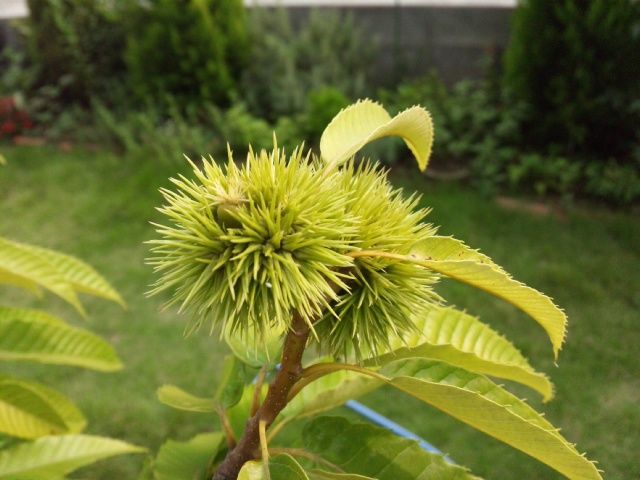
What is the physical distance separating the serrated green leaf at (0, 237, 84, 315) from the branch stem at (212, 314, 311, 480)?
1.80 ft

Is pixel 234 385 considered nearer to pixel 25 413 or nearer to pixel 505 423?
pixel 505 423

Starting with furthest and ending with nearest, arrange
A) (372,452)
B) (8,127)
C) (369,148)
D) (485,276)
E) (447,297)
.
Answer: (8,127) → (369,148) → (447,297) → (372,452) → (485,276)

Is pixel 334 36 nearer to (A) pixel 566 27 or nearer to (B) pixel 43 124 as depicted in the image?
(A) pixel 566 27

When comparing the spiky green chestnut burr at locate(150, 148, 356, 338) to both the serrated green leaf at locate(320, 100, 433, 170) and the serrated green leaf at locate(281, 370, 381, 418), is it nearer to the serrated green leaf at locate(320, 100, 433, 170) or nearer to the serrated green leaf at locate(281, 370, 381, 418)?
the serrated green leaf at locate(320, 100, 433, 170)

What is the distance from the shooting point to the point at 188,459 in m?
1.35

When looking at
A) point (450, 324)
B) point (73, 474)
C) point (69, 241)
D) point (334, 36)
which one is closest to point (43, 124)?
point (69, 241)

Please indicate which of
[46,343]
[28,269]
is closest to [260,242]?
[28,269]

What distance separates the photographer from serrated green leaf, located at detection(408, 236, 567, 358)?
807mm

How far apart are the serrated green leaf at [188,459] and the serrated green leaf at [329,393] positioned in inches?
6.6

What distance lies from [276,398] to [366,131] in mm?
428

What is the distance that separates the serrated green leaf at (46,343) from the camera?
1.54m

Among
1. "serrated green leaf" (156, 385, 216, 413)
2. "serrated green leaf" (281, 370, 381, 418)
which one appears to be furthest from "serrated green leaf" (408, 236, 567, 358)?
"serrated green leaf" (156, 385, 216, 413)

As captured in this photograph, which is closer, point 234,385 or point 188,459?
point 234,385

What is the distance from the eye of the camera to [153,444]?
2699 millimetres
